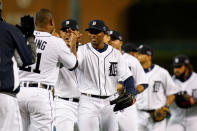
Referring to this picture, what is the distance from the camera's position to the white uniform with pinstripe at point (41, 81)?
240 inches

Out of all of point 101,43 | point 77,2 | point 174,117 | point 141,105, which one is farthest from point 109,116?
point 77,2

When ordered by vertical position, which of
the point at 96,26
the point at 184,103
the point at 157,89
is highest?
the point at 96,26

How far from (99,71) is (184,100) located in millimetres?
2967

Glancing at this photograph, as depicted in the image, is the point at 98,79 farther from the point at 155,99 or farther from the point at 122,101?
the point at 155,99

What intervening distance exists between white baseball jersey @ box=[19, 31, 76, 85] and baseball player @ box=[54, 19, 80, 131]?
94 cm

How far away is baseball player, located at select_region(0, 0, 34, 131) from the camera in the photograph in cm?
524

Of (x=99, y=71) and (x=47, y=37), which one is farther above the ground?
(x=47, y=37)

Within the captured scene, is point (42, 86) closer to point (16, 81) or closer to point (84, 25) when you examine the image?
point (16, 81)

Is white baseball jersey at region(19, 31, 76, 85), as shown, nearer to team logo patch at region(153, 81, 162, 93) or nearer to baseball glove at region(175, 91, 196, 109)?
team logo patch at region(153, 81, 162, 93)

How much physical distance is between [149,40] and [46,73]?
12.2 meters

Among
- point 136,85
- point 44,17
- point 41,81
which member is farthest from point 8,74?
point 136,85

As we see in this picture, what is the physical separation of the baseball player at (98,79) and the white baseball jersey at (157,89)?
87.9 inches

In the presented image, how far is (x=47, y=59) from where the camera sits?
20.6 feet

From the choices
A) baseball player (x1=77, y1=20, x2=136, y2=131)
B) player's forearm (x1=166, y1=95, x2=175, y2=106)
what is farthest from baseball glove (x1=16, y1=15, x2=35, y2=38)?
player's forearm (x1=166, y1=95, x2=175, y2=106)
